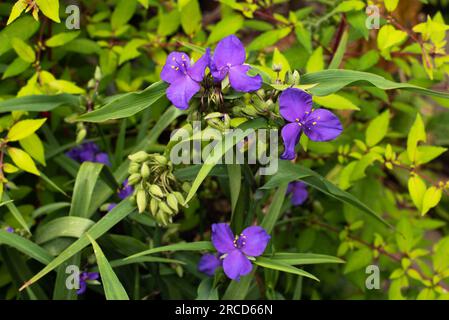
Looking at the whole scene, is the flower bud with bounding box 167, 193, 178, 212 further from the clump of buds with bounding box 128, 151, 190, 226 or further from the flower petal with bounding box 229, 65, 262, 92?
the flower petal with bounding box 229, 65, 262, 92

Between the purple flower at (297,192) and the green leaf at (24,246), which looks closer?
the green leaf at (24,246)

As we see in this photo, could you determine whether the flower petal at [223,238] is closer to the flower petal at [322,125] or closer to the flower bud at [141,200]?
the flower bud at [141,200]

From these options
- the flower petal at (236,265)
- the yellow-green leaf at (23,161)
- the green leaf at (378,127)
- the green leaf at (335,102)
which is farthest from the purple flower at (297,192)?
the yellow-green leaf at (23,161)

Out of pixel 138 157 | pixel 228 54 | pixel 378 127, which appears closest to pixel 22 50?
pixel 138 157

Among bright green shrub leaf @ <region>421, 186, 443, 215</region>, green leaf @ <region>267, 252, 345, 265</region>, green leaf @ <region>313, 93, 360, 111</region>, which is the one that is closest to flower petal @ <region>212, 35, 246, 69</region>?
green leaf @ <region>313, 93, 360, 111</region>

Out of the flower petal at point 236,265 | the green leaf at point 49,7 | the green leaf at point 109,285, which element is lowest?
the green leaf at point 109,285

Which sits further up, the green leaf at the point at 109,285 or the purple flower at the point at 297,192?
the purple flower at the point at 297,192

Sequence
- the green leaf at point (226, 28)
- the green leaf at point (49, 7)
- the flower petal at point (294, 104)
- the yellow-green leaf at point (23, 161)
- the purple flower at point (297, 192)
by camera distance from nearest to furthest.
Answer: the flower petal at point (294, 104) → the green leaf at point (49, 7) → the yellow-green leaf at point (23, 161) → the green leaf at point (226, 28) → the purple flower at point (297, 192)
